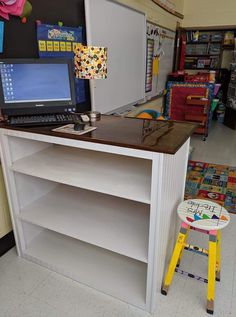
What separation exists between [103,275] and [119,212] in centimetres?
41

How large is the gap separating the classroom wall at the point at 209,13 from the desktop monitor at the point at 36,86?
15.9 ft

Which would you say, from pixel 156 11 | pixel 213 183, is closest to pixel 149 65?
pixel 156 11

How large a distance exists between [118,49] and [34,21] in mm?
1122

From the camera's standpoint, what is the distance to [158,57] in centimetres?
405

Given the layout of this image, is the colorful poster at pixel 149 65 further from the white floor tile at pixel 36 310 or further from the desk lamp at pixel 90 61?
the white floor tile at pixel 36 310

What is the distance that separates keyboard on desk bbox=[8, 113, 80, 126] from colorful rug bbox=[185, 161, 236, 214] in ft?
5.20

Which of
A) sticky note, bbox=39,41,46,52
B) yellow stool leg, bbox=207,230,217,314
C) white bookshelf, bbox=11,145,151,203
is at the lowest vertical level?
yellow stool leg, bbox=207,230,217,314

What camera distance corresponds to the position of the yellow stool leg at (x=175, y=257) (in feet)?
4.70

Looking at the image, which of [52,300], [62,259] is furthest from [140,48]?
[52,300]

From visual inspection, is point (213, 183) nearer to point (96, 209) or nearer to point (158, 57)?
point (96, 209)

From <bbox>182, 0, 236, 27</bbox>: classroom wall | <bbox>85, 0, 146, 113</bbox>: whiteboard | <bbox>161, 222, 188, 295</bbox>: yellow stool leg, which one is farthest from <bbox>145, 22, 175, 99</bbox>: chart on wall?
<bbox>161, 222, 188, 295</bbox>: yellow stool leg

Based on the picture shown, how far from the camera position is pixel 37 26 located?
6.09 feet

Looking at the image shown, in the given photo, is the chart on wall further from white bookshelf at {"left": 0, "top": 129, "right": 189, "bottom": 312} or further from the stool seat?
the stool seat

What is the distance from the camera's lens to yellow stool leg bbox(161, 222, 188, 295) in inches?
56.4
